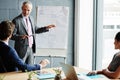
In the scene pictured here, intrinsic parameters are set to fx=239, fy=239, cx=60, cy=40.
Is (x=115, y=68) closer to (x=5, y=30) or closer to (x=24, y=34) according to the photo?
(x=5, y=30)

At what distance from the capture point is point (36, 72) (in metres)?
2.63

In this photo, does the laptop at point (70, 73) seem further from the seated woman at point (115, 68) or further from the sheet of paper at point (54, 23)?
the sheet of paper at point (54, 23)

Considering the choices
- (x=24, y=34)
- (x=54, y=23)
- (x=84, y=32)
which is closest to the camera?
(x=24, y=34)

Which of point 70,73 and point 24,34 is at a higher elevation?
point 24,34

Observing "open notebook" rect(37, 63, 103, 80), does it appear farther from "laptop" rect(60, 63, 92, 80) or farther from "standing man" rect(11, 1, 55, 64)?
"standing man" rect(11, 1, 55, 64)

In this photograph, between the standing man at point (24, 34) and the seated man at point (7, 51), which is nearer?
the seated man at point (7, 51)

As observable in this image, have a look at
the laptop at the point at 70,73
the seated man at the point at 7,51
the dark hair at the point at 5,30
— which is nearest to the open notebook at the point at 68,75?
the laptop at the point at 70,73

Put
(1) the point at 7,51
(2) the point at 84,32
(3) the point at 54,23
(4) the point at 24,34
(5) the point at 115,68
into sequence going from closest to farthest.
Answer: (1) the point at 7,51, (5) the point at 115,68, (4) the point at 24,34, (3) the point at 54,23, (2) the point at 84,32

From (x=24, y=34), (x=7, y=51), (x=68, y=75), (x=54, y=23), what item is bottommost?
(x=68, y=75)

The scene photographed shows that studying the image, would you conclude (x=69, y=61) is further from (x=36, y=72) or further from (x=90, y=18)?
(x=36, y=72)

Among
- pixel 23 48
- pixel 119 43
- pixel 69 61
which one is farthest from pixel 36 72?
pixel 69 61

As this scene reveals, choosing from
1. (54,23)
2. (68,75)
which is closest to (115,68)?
(68,75)

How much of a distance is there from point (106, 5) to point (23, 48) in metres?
1.92

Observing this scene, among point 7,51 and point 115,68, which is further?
point 115,68
